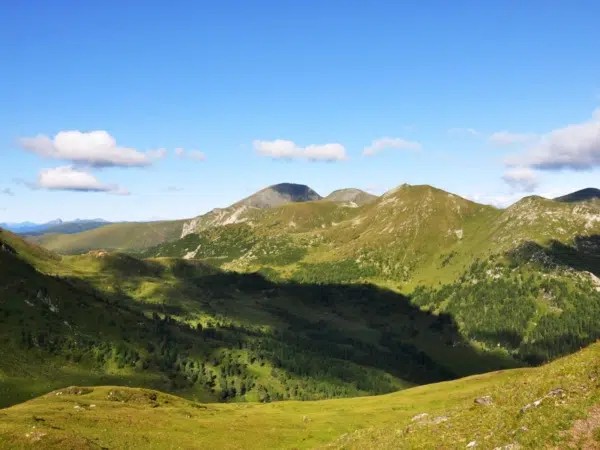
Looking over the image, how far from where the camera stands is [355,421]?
78.3 meters

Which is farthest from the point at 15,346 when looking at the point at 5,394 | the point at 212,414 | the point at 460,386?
the point at 460,386

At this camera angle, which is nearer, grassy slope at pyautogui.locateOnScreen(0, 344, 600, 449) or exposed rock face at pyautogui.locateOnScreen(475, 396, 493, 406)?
grassy slope at pyautogui.locateOnScreen(0, 344, 600, 449)

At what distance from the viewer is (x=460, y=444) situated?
30.5m

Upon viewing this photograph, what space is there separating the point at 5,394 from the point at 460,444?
135121mm

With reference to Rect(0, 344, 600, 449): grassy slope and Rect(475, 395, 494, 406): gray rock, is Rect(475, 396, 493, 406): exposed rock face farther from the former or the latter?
Rect(0, 344, 600, 449): grassy slope

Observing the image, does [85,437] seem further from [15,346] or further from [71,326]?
[71,326]

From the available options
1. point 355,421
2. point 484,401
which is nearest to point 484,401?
point 484,401

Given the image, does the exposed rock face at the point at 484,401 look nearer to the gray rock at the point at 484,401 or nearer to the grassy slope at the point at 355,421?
the gray rock at the point at 484,401

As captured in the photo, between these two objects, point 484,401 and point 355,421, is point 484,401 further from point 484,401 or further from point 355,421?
point 355,421

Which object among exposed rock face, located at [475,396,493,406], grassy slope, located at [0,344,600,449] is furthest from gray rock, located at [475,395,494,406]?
grassy slope, located at [0,344,600,449]

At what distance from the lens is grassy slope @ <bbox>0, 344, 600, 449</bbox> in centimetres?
2791

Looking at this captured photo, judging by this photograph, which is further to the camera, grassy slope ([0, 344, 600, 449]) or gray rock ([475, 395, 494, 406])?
gray rock ([475, 395, 494, 406])

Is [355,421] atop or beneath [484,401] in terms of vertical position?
beneath

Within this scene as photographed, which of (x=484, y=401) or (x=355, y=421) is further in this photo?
(x=355, y=421)
